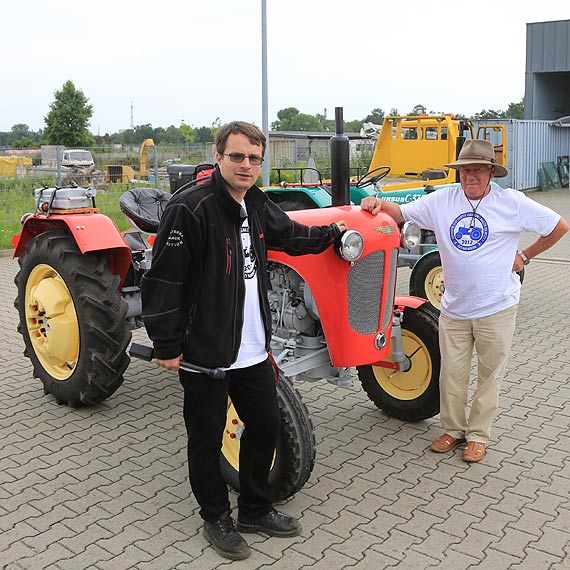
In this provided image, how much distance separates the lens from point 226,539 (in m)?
3.09

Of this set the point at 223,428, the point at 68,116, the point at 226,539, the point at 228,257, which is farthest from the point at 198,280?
the point at 68,116

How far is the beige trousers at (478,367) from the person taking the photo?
3.90 metres

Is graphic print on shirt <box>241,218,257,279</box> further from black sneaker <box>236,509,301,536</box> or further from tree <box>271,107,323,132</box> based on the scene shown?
tree <box>271,107,323,132</box>

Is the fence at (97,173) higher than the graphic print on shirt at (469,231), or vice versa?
the fence at (97,173)

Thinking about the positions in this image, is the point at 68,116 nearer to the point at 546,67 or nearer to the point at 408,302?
the point at 546,67

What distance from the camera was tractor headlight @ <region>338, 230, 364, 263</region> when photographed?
3504 mm

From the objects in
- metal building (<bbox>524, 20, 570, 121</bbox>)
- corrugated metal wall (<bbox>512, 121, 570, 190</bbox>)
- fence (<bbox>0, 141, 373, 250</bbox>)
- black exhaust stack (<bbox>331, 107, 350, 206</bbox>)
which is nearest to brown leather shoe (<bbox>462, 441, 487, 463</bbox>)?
black exhaust stack (<bbox>331, 107, 350, 206</bbox>)

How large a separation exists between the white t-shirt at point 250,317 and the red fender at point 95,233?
5.99ft

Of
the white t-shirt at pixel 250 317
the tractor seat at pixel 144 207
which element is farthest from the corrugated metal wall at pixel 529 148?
the white t-shirt at pixel 250 317

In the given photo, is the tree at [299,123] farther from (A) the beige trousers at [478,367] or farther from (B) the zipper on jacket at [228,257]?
(B) the zipper on jacket at [228,257]

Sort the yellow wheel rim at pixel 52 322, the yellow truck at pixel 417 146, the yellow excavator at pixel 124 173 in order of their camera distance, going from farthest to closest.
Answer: the yellow excavator at pixel 124 173
the yellow truck at pixel 417 146
the yellow wheel rim at pixel 52 322

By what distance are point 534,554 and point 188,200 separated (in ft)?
6.51

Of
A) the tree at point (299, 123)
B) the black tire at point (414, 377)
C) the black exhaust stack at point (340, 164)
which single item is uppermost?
the tree at point (299, 123)

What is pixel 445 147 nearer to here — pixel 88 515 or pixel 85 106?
pixel 88 515
